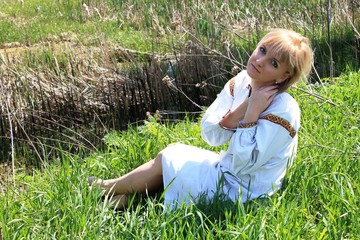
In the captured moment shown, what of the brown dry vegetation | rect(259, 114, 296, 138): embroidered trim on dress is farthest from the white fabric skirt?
A: the brown dry vegetation

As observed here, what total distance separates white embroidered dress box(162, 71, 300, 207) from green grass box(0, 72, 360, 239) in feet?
0.34

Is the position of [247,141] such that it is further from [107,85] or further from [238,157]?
[107,85]

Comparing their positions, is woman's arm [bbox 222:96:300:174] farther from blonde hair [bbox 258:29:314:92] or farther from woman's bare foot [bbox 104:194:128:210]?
woman's bare foot [bbox 104:194:128:210]

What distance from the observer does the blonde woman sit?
2.87 m

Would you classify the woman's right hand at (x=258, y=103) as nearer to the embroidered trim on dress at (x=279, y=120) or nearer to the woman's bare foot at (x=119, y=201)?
the embroidered trim on dress at (x=279, y=120)

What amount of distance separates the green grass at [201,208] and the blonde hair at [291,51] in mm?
582

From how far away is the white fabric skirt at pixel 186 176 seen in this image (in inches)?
120

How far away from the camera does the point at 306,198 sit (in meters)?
2.98

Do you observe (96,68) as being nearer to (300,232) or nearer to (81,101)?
(81,101)

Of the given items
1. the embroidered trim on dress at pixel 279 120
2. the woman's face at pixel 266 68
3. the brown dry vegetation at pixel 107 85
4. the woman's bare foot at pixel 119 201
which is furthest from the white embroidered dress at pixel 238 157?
the brown dry vegetation at pixel 107 85

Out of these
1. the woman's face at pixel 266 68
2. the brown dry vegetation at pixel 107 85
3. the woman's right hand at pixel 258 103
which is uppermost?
the woman's face at pixel 266 68

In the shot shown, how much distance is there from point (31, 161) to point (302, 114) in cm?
235

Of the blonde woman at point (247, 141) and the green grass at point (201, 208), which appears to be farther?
the blonde woman at point (247, 141)

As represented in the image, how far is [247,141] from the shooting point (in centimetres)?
285
